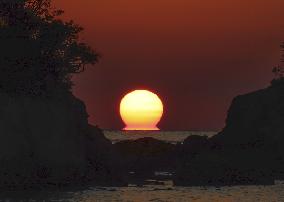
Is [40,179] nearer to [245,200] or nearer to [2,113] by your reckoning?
[2,113]

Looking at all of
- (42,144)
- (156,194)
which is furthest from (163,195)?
(42,144)

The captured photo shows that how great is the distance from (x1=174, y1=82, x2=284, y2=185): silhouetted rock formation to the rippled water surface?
12.4ft

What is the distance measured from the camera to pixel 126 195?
2749 inches

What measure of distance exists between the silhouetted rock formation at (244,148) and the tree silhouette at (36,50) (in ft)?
45.6

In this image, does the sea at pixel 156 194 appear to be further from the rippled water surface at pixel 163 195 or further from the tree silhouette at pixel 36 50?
the tree silhouette at pixel 36 50

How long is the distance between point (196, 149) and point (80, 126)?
118 ft

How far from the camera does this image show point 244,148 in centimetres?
10869

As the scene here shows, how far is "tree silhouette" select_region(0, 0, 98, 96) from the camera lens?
7300 cm

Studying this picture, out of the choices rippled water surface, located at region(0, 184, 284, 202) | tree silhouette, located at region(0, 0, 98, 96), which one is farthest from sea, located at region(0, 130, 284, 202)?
tree silhouette, located at region(0, 0, 98, 96)

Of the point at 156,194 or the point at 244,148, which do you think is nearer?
the point at 156,194

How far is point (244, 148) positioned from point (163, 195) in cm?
3943

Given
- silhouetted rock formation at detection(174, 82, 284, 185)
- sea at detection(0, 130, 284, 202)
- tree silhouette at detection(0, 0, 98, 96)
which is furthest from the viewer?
Answer: silhouetted rock formation at detection(174, 82, 284, 185)

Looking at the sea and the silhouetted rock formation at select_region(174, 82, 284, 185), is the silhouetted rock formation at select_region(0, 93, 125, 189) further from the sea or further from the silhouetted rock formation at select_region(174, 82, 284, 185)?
the silhouetted rock formation at select_region(174, 82, 284, 185)

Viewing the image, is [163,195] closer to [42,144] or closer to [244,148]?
[42,144]
